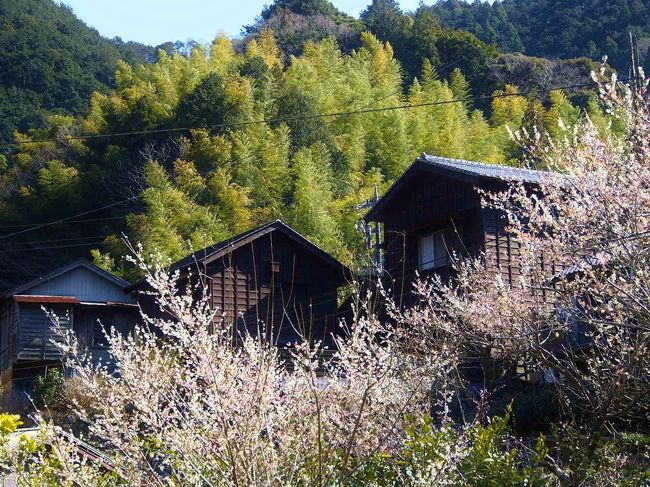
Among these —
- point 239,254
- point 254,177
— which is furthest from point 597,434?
point 254,177

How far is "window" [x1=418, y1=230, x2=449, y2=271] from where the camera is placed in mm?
18422

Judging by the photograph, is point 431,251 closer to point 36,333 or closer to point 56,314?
point 56,314

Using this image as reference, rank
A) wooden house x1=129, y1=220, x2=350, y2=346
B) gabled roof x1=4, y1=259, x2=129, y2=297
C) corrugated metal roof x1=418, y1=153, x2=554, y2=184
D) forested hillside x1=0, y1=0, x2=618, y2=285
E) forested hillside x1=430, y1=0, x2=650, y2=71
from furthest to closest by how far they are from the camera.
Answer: forested hillside x1=430, y1=0, x2=650, y2=71
forested hillside x1=0, y1=0, x2=618, y2=285
gabled roof x1=4, y1=259, x2=129, y2=297
wooden house x1=129, y1=220, x2=350, y2=346
corrugated metal roof x1=418, y1=153, x2=554, y2=184

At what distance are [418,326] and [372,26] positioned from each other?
4650 cm

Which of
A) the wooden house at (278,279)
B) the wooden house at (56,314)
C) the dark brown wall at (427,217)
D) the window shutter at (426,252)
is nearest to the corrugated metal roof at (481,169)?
the dark brown wall at (427,217)

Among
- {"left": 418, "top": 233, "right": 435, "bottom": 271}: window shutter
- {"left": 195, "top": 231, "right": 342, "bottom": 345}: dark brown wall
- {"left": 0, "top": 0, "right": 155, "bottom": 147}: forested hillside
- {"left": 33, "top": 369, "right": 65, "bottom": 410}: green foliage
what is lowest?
{"left": 33, "top": 369, "right": 65, "bottom": 410}: green foliage

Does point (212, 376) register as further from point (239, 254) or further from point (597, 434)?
point (239, 254)

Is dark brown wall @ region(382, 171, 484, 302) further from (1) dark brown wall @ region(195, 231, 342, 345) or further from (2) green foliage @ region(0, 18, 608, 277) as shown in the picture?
(2) green foliage @ region(0, 18, 608, 277)

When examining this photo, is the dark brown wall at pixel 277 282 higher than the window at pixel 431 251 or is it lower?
lower

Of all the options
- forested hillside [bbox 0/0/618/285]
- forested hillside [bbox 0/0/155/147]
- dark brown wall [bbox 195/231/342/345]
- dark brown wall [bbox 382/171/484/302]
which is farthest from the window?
forested hillside [bbox 0/0/155/147]

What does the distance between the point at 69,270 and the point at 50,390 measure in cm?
672

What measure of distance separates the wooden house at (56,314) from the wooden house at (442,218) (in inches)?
331

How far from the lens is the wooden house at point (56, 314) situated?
23.5m

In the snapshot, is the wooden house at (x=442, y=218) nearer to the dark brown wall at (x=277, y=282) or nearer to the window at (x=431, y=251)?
the window at (x=431, y=251)
